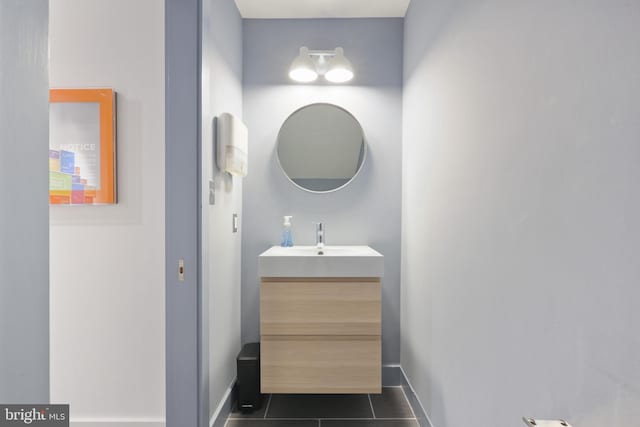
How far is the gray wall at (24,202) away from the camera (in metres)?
0.55

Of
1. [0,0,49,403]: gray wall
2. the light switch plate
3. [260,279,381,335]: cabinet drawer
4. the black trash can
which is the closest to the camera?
[0,0,49,403]: gray wall

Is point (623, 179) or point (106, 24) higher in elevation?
point (106, 24)

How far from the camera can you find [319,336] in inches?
70.0

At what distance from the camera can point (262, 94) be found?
7.67ft

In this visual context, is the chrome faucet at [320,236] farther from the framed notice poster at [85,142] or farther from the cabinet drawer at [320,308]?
the framed notice poster at [85,142]

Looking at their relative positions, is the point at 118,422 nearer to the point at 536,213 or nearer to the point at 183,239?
the point at 183,239

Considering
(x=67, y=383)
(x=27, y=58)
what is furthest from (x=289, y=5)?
(x=67, y=383)

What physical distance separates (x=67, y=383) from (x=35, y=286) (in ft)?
4.95

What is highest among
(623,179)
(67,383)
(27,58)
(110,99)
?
(110,99)

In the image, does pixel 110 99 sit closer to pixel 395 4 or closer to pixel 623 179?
pixel 395 4

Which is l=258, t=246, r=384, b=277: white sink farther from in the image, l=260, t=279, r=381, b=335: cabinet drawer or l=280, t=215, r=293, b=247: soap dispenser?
l=280, t=215, r=293, b=247: soap dispenser

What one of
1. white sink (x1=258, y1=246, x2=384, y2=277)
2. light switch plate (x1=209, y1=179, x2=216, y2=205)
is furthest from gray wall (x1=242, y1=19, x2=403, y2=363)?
light switch plate (x1=209, y1=179, x2=216, y2=205)

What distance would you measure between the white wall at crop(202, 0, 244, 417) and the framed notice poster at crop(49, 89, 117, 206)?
1.65 ft

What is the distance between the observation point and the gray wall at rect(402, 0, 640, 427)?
59 centimetres
